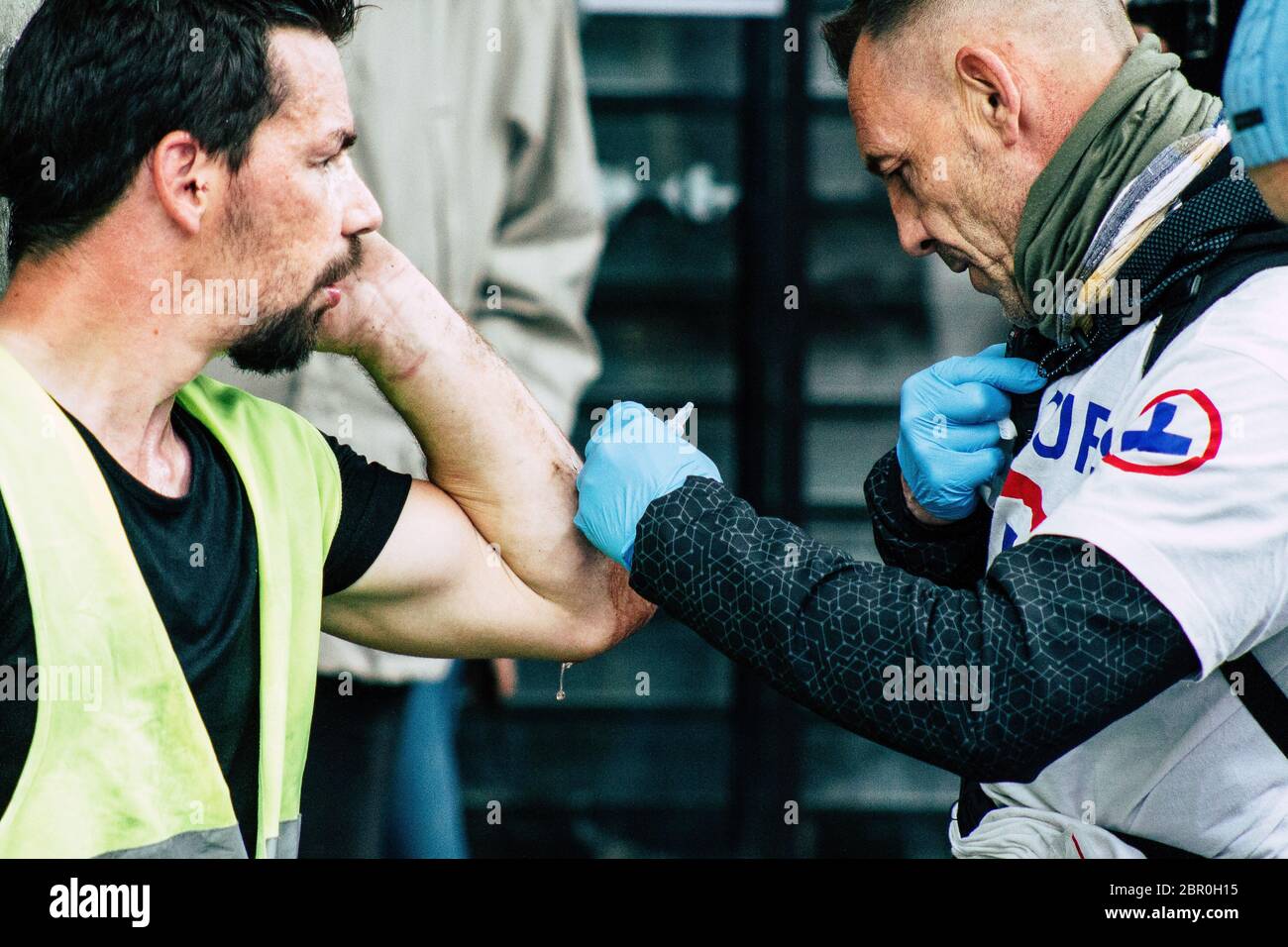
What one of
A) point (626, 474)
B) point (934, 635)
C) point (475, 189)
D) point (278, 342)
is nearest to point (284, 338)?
point (278, 342)

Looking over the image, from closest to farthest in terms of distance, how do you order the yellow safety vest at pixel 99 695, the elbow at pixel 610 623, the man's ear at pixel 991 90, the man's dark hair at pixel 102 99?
1. the yellow safety vest at pixel 99 695
2. the man's dark hair at pixel 102 99
3. the man's ear at pixel 991 90
4. the elbow at pixel 610 623

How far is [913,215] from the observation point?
83.9 inches

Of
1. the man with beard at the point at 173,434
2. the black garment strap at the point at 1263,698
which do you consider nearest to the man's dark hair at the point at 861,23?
the man with beard at the point at 173,434

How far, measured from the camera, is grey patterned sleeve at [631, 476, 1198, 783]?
5.33 ft

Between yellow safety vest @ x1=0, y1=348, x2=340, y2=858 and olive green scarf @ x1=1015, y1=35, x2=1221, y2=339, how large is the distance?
1080 mm

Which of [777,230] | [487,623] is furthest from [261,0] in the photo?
[777,230]

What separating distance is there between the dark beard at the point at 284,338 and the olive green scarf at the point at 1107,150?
35.6 inches

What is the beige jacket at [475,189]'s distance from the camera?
3.06m

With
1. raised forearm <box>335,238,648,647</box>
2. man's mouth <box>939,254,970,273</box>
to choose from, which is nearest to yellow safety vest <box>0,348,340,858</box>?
raised forearm <box>335,238,648,647</box>

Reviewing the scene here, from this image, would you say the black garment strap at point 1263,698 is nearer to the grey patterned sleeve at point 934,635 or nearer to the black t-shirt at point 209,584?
the grey patterned sleeve at point 934,635

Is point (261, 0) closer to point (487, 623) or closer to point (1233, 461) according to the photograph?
point (487, 623)

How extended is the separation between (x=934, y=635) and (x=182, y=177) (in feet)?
3.29

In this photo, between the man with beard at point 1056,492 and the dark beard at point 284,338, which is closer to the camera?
the man with beard at point 1056,492

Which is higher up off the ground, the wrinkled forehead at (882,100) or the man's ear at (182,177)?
the wrinkled forehead at (882,100)
